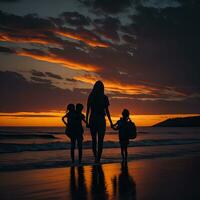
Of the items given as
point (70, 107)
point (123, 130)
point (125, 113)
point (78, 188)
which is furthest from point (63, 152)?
point (78, 188)

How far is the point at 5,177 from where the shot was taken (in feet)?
25.5

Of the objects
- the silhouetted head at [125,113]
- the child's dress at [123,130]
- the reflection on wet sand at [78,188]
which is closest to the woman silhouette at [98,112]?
the silhouetted head at [125,113]

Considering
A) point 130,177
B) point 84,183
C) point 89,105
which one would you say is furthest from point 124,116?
point 84,183

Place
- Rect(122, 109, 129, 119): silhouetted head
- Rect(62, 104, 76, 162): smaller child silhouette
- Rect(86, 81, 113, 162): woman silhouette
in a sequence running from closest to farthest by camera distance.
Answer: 1. Rect(86, 81, 113, 162): woman silhouette
2. Rect(62, 104, 76, 162): smaller child silhouette
3. Rect(122, 109, 129, 119): silhouetted head

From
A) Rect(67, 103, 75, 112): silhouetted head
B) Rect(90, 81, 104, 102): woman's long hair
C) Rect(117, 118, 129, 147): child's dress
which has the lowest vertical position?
Rect(117, 118, 129, 147): child's dress

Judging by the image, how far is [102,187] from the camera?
6.02 m

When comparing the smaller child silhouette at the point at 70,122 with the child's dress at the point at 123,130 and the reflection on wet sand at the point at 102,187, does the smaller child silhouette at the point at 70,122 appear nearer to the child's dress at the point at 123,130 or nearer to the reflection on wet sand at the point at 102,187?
the child's dress at the point at 123,130

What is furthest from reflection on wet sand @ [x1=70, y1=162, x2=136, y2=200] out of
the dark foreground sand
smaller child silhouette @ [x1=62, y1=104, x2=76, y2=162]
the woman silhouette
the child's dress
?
the child's dress

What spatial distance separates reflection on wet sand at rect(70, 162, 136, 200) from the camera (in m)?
5.17

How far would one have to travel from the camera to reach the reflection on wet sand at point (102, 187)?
203 inches

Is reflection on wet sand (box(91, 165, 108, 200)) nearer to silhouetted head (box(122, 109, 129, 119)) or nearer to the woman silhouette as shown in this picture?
the woman silhouette

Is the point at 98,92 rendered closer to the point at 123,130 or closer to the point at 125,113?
the point at 125,113

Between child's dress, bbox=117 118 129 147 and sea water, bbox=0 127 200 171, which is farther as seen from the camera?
child's dress, bbox=117 118 129 147

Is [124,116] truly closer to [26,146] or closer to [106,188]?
[106,188]
